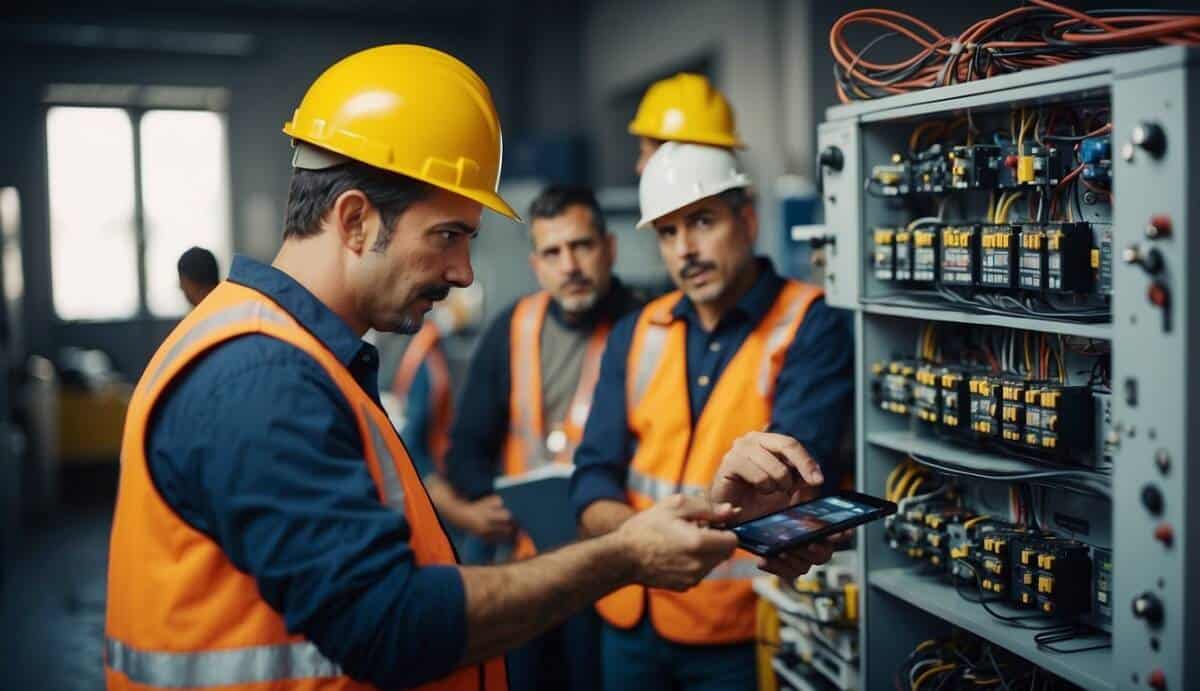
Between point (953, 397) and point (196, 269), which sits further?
point (196, 269)

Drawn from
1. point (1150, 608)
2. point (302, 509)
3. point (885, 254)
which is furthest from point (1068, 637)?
point (302, 509)

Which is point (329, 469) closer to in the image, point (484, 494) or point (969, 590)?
point (969, 590)

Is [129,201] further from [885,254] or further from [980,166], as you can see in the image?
[980,166]

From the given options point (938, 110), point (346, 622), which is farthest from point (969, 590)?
point (346, 622)

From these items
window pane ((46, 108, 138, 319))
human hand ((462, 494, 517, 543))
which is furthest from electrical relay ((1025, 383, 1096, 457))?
window pane ((46, 108, 138, 319))

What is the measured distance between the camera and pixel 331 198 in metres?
1.41

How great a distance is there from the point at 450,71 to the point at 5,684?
371 centimetres

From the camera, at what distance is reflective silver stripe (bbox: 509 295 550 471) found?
287 centimetres

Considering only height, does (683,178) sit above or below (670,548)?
above

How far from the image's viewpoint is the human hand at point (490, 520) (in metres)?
2.78

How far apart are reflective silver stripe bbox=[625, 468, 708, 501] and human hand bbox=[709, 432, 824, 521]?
0.87 ft

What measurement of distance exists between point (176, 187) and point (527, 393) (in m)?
7.23

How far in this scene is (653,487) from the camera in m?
2.26

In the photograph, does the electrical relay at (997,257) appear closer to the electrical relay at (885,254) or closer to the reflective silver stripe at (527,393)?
the electrical relay at (885,254)
